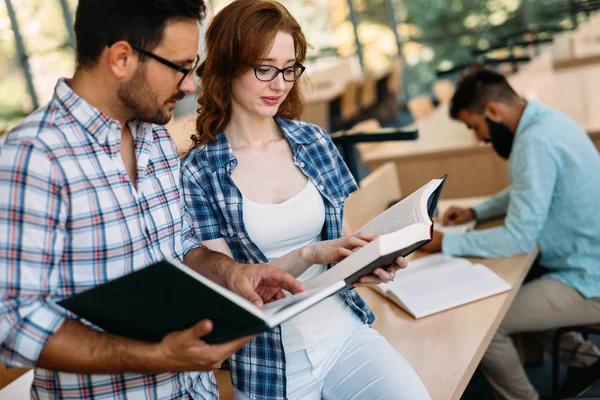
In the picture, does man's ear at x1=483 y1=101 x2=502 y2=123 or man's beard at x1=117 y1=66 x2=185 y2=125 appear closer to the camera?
man's beard at x1=117 y1=66 x2=185 y2=125

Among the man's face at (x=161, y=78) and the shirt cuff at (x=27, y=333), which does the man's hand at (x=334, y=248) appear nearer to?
the man's face at (x=161, y=78)

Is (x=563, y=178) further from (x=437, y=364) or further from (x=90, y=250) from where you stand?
(x=90, y=250)

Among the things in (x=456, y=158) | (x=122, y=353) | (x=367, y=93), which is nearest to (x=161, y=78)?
(x=122, y=353)

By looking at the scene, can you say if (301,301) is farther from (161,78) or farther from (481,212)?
(481,212)

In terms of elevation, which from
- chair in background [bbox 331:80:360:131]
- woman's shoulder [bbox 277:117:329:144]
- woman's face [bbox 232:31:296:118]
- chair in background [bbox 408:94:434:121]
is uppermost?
woman's face [bbox 232:31:296:118]

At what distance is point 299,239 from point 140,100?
66cm

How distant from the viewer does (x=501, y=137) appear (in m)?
2.67

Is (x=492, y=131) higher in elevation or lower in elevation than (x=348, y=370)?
higher

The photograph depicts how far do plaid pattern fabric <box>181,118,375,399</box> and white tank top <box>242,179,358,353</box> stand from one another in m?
0.02

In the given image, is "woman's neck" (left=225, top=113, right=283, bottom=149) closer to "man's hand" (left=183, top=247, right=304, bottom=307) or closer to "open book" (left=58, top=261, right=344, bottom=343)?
"man's hand" (left=183, top=247, right=304, bottom=307)

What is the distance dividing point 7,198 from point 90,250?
0.17 metres

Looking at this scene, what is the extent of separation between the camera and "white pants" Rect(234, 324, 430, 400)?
157cm

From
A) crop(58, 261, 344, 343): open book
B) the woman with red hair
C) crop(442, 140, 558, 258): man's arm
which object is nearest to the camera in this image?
crop(58, 261, 344, 343): open book

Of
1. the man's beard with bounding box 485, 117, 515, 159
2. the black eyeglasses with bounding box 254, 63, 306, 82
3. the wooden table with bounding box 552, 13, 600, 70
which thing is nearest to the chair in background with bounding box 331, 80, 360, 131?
the wooden table with bounding box 552, 13, 600, 70
